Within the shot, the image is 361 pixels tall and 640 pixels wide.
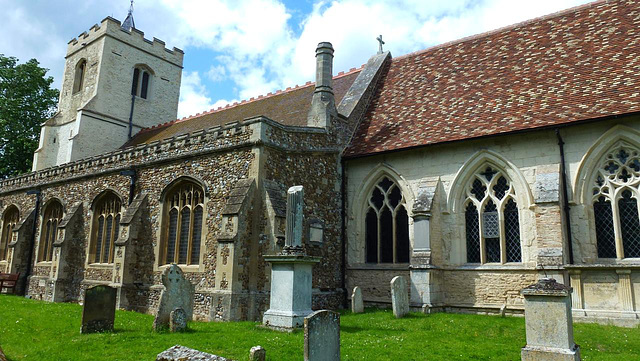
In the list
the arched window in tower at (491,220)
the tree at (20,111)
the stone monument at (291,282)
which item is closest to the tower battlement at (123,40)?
the tree at (20,111)

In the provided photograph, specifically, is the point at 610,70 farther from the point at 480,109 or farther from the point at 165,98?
the point at 165,98

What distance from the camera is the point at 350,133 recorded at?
16.7 metres

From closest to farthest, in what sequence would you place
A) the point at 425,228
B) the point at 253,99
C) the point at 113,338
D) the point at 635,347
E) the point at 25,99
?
the point at 635,347, the point at 113,338, the point at 425,228, the point at 253,99, the point at 25,99

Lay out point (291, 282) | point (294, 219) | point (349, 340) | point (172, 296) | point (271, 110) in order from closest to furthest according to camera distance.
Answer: point (349, 340), point (291, 282), point (172, 296), point (294, 219), point (271, 110)

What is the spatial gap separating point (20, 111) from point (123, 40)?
9416mm

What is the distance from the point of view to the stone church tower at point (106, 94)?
25344 millimetres

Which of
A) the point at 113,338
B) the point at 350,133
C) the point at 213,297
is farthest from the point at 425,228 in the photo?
the point at 113,338

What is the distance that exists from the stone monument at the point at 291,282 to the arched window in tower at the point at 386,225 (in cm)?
497

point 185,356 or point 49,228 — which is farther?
point 49,228

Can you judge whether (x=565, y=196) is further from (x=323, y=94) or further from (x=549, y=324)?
(x=323, y=94)

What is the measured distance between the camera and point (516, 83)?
48.1 feet

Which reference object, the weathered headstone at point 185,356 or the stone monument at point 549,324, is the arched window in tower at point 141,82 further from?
the stone monument at point 549,324

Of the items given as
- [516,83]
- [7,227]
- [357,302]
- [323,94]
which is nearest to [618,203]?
[516,83]

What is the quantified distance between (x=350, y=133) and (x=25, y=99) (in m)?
→ 25.2
